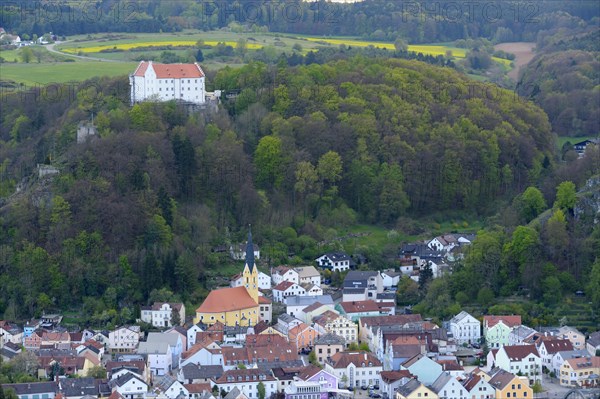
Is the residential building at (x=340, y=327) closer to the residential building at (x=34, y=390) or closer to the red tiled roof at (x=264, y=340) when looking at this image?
the red tiled roof at (x=264, y=340)

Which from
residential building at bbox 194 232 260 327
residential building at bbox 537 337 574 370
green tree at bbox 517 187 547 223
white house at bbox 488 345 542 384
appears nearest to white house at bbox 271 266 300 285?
residential building at bbox 194 232 260 327

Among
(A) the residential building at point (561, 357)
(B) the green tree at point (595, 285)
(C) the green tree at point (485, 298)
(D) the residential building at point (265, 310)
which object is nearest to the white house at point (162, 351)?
(D) the residential building at point (265, 310)

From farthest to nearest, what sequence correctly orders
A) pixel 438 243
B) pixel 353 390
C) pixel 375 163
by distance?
pixel 375 163 < pixel 438 243 < pixel 353 390

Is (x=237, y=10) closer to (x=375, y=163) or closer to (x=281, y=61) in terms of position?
(x=281, y=61)

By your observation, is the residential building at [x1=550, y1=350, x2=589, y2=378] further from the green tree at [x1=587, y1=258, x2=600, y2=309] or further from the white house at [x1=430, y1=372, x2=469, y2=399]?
the green tree at [x1=587, y1=258, x2=600, y2=309]

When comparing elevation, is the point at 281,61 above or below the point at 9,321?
above

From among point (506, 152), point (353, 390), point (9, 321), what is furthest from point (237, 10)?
point (353, 390)

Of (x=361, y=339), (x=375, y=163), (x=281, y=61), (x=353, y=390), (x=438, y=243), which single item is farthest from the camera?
Result: (x=281, y=61)
